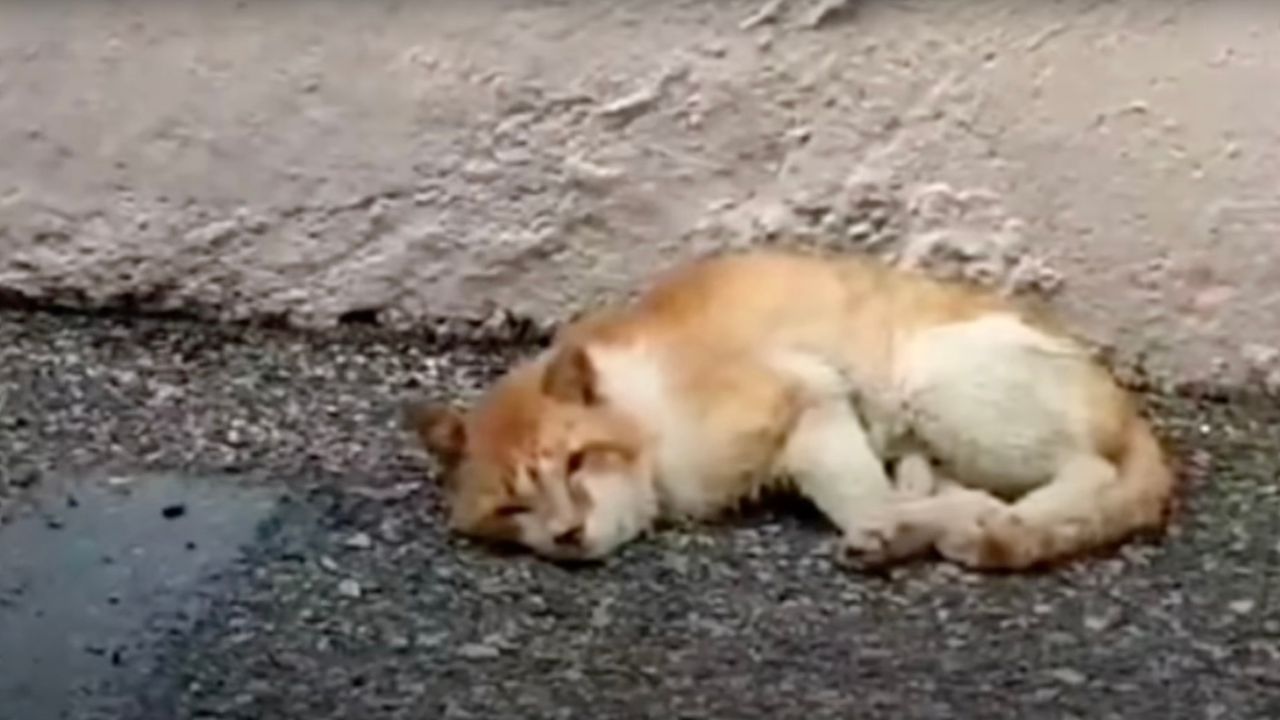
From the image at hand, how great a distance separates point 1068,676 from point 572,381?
0.58 m

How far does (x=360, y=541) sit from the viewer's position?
102 inches

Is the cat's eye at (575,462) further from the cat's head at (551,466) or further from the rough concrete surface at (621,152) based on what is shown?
the rough concrete surface at (621,152)

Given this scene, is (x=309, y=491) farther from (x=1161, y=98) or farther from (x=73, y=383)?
(x=1161, y=98)

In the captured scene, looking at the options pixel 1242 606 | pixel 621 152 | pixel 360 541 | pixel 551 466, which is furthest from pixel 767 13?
pixel 1242 606

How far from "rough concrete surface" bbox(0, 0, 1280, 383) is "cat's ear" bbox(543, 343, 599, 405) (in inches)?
17.0

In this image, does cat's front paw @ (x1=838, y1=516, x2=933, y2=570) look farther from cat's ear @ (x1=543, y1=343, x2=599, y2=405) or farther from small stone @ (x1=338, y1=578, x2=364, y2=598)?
small stone @ (x1=338, y1=578, x2=364, y2=598)

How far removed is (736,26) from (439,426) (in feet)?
1.89

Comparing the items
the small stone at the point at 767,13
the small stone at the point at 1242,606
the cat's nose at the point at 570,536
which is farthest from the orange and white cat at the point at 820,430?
the small stone at the point at 767,13

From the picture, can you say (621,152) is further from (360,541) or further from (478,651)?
(478,651)

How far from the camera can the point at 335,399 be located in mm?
2955

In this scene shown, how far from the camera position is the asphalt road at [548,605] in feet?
7.39

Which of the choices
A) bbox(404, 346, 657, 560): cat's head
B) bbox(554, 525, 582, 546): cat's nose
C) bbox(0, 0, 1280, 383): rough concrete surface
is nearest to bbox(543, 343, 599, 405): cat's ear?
bbox(404, 346, 657, 560): cat's head

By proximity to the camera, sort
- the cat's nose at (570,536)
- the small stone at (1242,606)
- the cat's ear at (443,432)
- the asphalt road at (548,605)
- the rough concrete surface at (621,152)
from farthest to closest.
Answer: the rough concrete surface at (621,152)
the cat's ear at (443,432)
the cat's nose at (570,536)
the small stone at (1242,606)
the asphalt road at (548,605)

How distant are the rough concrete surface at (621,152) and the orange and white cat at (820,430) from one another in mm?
224
